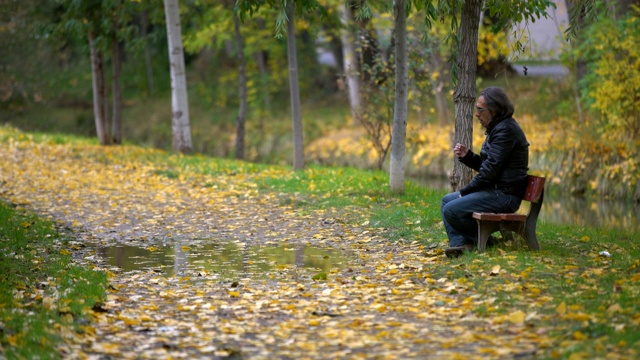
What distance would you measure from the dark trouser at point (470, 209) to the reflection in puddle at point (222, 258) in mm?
1272

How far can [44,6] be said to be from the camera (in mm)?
24797

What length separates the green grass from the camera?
18.0 feet

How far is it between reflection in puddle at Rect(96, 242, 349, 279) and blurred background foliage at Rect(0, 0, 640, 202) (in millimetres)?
3262

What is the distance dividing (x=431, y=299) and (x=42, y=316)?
3223 millimetres

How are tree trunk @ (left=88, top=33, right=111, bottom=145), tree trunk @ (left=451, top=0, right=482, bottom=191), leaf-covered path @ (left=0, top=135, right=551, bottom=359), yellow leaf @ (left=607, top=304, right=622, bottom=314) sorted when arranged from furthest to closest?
tree trunk @ (left=88, top=33, right=111, bottom=145) → tree trunk @ (left=451, top=0, right=482, bottom=191) → yellow leaf @ (left=607, top=304, right=622, bottom=314) → leaf-covered path @ (left=0, top=135, right=551, bottom=359)

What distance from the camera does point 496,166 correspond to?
8.09 m

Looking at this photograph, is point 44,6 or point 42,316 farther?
point 44,6

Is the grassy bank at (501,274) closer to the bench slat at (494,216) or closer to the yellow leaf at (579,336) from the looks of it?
the yellow leaf at (579,336)

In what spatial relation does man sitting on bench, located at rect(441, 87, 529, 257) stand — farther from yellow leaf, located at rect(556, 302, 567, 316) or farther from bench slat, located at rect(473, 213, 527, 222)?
yellow leaf, located at rect(556, 302, 567, 316)

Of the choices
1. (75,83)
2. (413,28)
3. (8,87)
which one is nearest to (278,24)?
(413,28)

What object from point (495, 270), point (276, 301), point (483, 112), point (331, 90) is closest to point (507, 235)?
point (495, 270)

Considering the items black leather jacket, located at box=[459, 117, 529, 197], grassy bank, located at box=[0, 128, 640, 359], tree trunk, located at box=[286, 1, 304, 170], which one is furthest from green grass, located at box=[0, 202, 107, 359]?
tree trunk, located at box=[286, 1, 304, 170]

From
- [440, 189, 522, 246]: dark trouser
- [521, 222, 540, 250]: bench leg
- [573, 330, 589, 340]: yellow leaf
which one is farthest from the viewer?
[521, 222, 540, 250]: bench leg

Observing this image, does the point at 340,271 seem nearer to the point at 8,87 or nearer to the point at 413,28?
the point at 413,28
